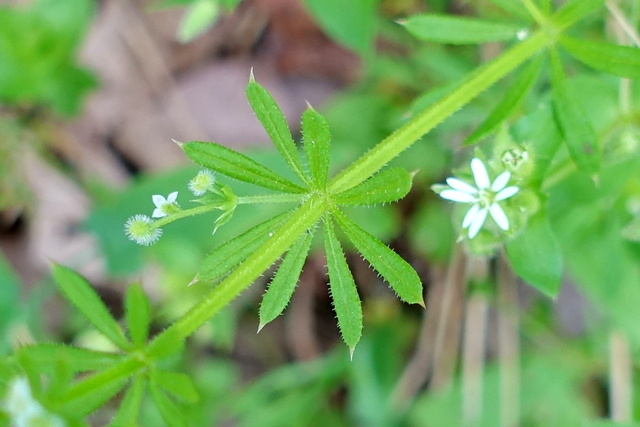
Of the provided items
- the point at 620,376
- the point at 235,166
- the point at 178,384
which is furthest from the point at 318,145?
the point at 620,376

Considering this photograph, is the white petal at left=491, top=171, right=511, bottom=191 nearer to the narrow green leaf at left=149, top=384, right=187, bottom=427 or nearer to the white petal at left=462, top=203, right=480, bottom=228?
the white petal at left=462, top=203, right=480, bottom=228

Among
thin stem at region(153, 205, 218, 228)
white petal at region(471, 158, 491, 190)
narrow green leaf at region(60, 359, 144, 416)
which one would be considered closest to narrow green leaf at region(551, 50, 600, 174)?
white petal at region(471, 158, 491, 190)

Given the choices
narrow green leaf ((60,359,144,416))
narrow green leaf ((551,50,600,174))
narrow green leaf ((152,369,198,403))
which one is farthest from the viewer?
narrow green leaf ((551,50,600,174))

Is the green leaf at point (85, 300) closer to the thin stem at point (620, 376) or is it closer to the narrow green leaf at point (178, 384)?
the narrow green leaf at point (178, 384)

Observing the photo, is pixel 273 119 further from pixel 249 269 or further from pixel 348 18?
pixel 348 18

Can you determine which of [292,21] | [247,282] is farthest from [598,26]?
[247,282]

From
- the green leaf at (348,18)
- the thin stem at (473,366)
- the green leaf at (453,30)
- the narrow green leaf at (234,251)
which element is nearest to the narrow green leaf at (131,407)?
the narrow green leaf at (234,251)
